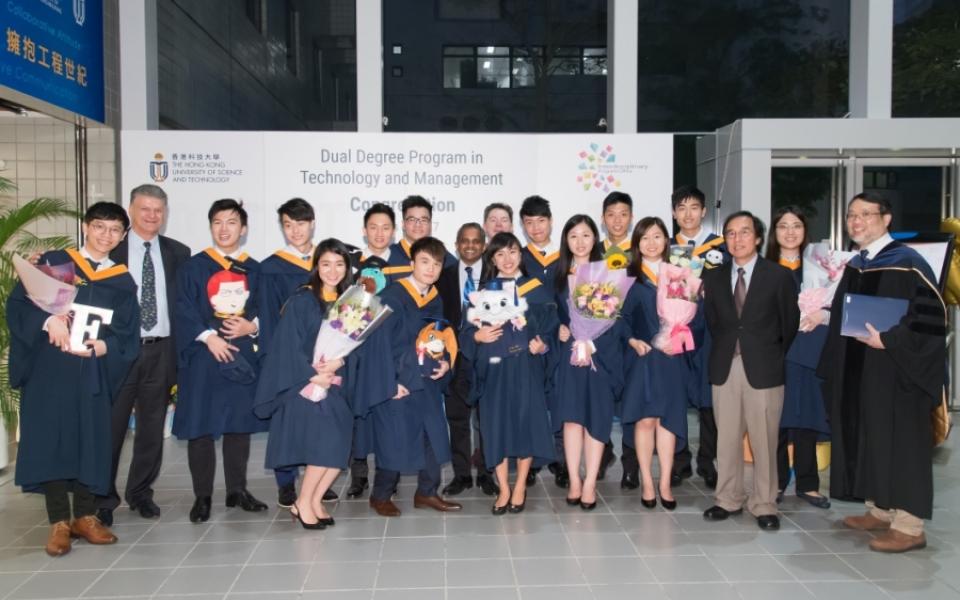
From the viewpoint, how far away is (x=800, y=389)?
4.49 metres

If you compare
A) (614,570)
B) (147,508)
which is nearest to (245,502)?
(147,508)

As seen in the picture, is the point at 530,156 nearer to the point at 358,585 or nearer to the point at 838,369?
the point at 838,369

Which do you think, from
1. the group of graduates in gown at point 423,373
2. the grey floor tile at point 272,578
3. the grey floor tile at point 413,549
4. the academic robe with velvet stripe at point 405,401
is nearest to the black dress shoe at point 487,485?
the group of graduates in gown at point 423,373

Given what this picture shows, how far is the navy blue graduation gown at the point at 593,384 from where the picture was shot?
4371 mm

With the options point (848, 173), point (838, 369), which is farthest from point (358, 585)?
point (848, 173)

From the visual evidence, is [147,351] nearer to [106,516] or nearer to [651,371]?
[106,516]

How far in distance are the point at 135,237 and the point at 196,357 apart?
74cm

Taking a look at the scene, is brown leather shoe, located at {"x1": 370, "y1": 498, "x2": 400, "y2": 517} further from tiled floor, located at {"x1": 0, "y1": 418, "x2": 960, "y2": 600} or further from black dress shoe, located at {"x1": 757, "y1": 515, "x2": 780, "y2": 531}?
black dress shoe, located at {"x1": 757, "y1": 515, "x2": 780, "y2": 531}

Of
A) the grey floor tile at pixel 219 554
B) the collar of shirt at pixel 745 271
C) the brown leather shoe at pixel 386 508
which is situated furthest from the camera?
the brown leather shoe at pixel 386 508

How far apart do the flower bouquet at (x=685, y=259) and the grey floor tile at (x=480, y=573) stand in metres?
1.82

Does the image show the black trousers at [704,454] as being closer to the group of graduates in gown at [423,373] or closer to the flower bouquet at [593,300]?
the group of graduates in gown at [423,373]

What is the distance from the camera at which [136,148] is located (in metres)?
6.18

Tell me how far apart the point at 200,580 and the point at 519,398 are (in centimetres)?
176

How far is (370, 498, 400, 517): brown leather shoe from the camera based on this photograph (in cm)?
434
